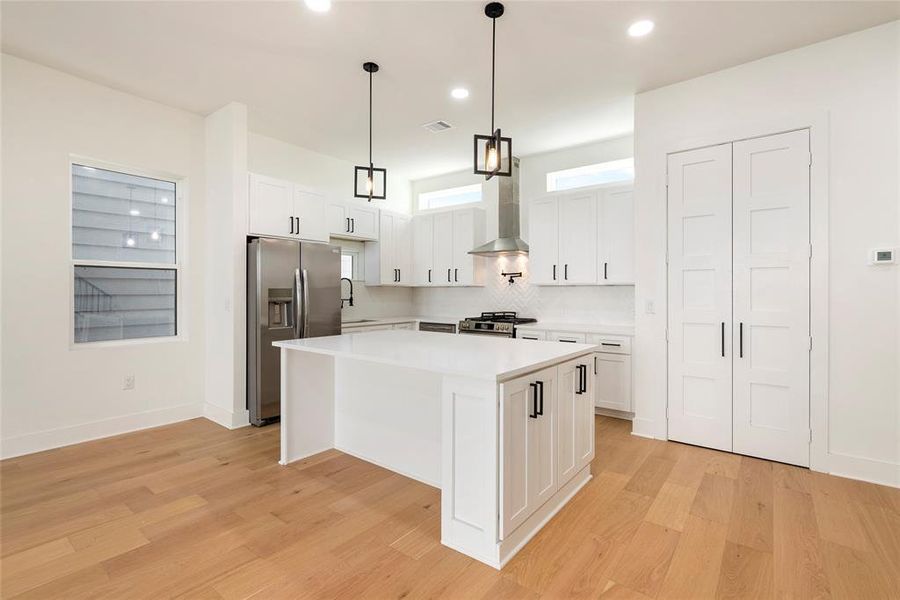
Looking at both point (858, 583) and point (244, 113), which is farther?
point (244, 113)

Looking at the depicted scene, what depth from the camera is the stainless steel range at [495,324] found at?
15.8ft

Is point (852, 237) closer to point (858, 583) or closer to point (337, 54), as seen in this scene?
point (858, 583)

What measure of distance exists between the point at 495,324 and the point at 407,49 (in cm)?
289

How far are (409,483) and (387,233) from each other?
381 centimetres

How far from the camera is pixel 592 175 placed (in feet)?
16.7

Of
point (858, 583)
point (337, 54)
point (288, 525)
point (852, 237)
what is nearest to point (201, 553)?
point (288, 525)

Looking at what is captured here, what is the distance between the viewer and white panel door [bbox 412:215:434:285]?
6051 millimetres

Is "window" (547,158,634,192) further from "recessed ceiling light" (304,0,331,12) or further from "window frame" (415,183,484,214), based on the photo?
"recessed ceiling light" (304,0,331,12)

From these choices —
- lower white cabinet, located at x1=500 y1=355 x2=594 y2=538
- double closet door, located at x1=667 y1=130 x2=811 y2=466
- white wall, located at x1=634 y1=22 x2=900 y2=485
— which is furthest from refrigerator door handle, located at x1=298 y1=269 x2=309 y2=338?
white wall, located at x1=634 y1=22 x2=900 y2=485

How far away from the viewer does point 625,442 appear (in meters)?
3.58

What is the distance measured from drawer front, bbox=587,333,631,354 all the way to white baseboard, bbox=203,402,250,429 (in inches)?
135

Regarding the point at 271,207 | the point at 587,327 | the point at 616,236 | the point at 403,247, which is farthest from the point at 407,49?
the point at 403,247

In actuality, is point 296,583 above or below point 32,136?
below

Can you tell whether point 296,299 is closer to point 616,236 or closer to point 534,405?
point 534,405
